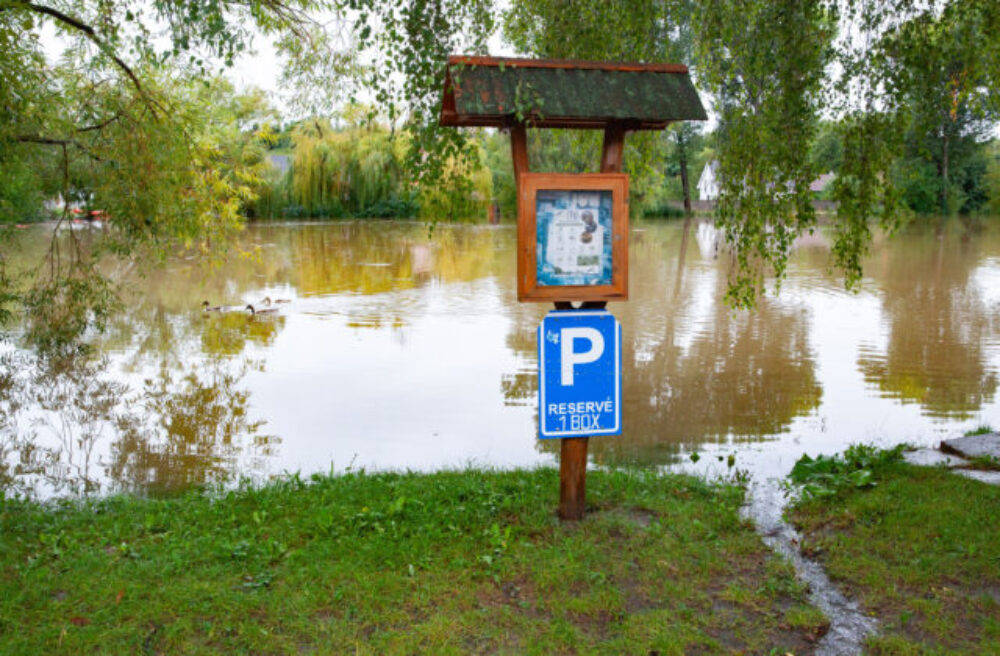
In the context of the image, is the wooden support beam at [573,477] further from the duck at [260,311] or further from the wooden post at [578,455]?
the duck at [260,311]

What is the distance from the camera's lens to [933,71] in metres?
6.10

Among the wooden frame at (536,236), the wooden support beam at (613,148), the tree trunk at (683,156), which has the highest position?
the tree trunk at (683,156)

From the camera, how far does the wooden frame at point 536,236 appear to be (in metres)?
4.86

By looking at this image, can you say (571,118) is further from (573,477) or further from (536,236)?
(573,477)

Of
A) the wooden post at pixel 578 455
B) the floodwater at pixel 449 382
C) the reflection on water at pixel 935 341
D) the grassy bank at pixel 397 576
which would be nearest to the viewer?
the grassy bank at pixel 397 576

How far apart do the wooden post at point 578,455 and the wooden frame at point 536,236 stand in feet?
0.45

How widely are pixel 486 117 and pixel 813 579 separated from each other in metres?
3.36

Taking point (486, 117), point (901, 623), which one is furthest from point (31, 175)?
point (901, 623)

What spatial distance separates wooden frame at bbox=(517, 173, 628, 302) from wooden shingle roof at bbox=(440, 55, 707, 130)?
400 mm

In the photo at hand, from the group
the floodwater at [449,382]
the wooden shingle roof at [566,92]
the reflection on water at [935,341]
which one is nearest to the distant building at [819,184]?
the wooden shingle roof at [566,92]

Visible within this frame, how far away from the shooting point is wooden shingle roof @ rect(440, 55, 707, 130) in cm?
491

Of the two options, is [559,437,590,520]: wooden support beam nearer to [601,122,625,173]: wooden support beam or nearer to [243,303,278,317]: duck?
[601,122,625,173]: wooden support beam

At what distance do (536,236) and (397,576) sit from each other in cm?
212

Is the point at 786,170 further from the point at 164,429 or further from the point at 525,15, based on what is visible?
the point at 164,429
